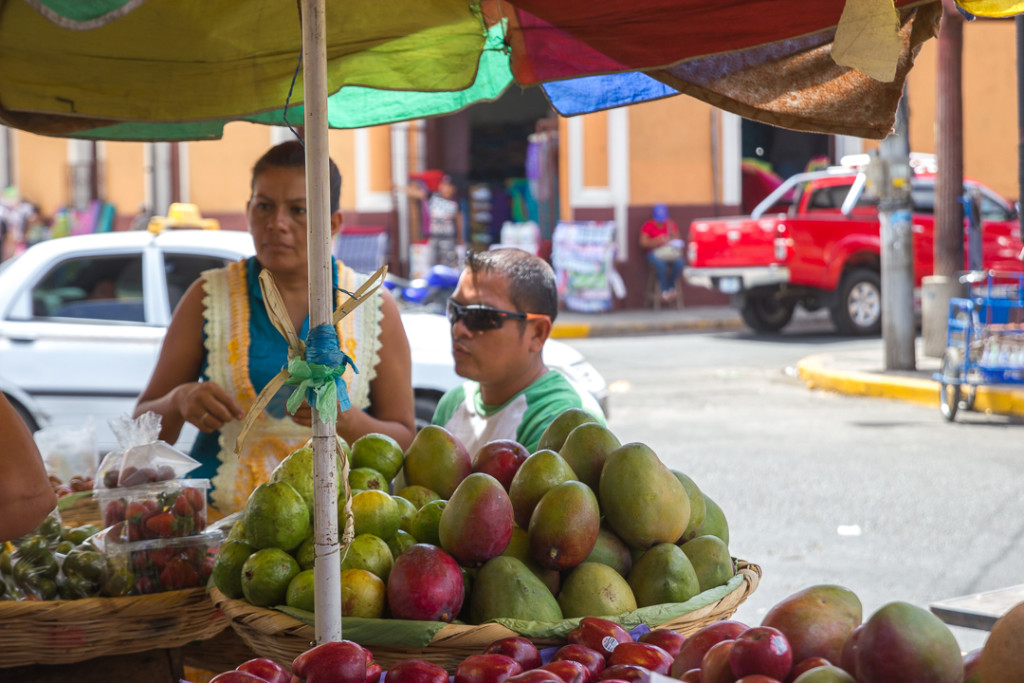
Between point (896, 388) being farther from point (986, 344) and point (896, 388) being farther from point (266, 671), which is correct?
point (266, 671)

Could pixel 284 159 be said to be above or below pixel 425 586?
above

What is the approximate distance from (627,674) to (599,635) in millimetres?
189

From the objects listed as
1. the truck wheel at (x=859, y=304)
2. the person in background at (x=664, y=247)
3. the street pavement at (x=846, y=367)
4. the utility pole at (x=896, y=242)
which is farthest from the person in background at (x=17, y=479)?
the person in background at (x=664, y=247)

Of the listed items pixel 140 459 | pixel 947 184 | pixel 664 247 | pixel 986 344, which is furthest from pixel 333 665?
pixel 664 247

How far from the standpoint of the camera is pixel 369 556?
204 centimetres

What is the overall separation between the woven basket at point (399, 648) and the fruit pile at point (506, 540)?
0.05 m

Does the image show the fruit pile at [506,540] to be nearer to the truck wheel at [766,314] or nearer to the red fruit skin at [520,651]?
the red fruit skin at [520,651]

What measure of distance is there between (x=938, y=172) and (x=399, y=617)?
1100 cm

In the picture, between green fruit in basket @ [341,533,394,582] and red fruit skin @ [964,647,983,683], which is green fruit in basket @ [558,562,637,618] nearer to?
green fruit in basket @ [341,533,394,582]

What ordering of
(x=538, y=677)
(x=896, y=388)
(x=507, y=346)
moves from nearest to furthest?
(x=538, y=677)
(x=507, y=346)
(x=896, y=388)

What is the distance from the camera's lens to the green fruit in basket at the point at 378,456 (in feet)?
8.05

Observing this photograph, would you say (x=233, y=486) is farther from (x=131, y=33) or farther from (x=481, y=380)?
(x=131, y=33)

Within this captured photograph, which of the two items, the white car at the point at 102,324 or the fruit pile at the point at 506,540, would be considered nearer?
the fruit pile at the point at 506,540

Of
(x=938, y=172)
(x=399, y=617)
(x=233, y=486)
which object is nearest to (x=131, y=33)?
(x=233, y=486)
